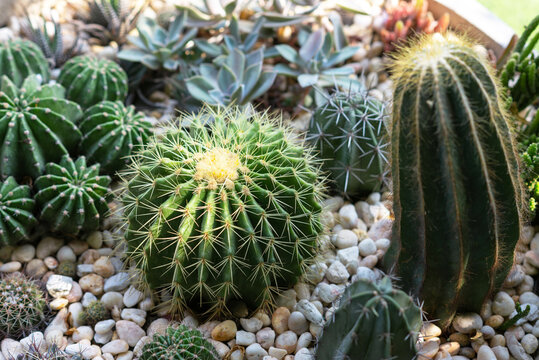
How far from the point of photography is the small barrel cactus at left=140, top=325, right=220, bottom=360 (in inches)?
85.0

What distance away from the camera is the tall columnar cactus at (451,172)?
2.01m

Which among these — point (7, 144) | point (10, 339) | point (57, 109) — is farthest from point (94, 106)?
point (10, 339)

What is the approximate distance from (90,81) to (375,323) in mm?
2136

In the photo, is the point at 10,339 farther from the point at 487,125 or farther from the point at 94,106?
the point at 487,125

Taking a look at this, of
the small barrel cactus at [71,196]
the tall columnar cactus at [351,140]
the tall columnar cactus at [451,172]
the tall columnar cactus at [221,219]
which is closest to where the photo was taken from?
the tall columnar cactus at [451,172]

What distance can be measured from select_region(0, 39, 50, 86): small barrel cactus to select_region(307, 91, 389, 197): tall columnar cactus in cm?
161

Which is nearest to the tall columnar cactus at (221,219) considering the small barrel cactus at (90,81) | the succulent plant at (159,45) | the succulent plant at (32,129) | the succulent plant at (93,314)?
the succulent plant at (93,314)

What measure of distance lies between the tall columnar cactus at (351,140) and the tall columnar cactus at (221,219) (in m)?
0.49

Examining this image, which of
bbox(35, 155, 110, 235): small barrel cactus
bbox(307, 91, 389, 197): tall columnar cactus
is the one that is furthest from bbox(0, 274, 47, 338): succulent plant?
bbox(307, 91, 389, 197): tall columnar cactus

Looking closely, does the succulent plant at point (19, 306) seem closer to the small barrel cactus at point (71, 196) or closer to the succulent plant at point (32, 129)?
the small barrel cactus at point (71, 196)

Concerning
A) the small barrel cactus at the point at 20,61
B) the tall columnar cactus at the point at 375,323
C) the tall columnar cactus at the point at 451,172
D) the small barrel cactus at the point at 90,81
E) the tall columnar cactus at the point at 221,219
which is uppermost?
the tall columnar cactus at the point at 451,172

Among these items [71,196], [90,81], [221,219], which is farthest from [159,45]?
[221,219]

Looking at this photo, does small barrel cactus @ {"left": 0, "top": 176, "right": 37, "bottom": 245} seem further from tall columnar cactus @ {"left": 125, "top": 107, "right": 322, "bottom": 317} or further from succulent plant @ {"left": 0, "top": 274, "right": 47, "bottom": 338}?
tall columnar cactus @ {"left": 125, "top": 107, "right": 322, "bottom": 317}

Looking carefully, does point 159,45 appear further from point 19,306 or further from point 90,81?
point 19,306
